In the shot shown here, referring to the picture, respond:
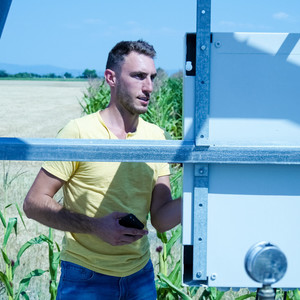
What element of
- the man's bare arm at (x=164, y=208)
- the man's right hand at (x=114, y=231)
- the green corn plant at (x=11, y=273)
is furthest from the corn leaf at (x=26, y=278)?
the man's right hand at (x=114, y=231)

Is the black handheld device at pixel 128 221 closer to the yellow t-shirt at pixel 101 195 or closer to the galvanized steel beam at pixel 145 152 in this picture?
the yellow t-shirt at pixel 101 195

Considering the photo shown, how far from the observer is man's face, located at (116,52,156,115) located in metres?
1.92

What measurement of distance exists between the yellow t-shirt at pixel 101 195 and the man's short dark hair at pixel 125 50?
1.00 ft

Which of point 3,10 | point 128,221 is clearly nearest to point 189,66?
point 3,10

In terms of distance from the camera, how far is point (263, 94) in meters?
1.00

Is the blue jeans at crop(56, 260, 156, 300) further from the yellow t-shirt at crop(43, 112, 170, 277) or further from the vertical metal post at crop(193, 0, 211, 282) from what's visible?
the vertical metal post at crop(193, 0, 211, 282)

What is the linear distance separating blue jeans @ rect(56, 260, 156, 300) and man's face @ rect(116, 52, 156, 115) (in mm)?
577

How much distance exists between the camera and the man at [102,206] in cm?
177

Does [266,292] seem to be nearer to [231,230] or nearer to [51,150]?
[231,230]

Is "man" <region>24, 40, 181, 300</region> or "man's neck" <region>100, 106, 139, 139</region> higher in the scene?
"man's neck" <region>100, 106, 139, 139</region>

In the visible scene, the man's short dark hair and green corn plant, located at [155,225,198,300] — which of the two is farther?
green corn plant, located at [155,225,198,300]

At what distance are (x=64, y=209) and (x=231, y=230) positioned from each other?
34.3 inches

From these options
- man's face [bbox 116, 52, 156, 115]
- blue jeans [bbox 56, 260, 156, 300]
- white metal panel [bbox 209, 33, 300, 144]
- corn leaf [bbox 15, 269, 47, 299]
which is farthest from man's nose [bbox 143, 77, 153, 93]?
corn leaf [bbox 15, 269, 47, 299]

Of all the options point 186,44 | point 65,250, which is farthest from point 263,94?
point 65,250
